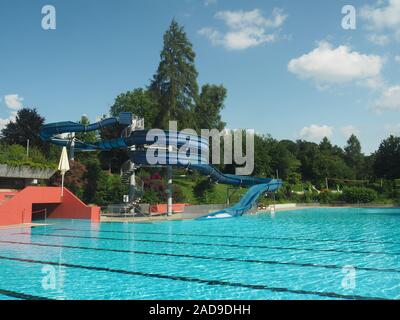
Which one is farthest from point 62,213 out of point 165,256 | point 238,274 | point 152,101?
point 152,101

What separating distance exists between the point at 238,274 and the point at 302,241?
6.25m

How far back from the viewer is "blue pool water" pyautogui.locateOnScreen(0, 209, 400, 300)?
7004 mm

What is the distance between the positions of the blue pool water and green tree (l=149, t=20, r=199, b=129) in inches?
1149

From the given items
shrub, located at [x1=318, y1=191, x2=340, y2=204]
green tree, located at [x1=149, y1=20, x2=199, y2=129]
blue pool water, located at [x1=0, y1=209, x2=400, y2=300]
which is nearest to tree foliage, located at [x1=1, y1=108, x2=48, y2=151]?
green tree, located at [x1=149, y1=20, x2=199, y2=129]

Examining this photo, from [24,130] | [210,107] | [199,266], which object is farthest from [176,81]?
[199,266]

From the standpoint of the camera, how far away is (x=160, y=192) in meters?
32.0

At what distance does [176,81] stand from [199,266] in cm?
3669

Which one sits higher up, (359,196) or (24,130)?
(24,130)

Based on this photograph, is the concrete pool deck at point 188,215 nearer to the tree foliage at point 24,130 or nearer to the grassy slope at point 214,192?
the grassy slope at point 214,192

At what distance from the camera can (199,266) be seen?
9500 mm

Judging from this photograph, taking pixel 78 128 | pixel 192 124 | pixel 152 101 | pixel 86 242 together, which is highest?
pixel 152 101

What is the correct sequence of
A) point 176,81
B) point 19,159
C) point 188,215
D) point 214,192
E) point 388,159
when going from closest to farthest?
point 19,159 < point 188,215 < point 214,192 < point 176,81 < point 388,159

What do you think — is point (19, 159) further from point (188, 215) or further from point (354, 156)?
point (354, 156)
